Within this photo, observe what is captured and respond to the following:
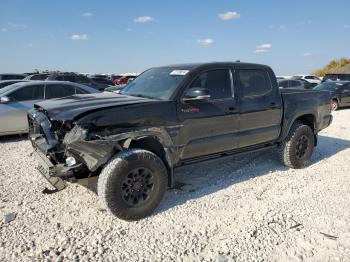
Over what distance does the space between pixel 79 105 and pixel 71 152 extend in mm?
606

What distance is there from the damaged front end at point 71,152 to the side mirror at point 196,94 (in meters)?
1.20

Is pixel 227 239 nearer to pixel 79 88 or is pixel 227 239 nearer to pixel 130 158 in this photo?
pixel 130 158

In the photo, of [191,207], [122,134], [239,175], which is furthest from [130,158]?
[239,175]

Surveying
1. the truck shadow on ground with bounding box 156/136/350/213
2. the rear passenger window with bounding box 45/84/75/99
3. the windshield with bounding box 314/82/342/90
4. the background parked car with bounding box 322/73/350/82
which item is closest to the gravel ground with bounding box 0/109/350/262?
the truck shadow on ground with bounding box 156/136/350/213

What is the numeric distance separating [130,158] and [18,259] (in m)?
1.54

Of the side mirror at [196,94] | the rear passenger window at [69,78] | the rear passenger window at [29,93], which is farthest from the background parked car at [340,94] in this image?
the side mirror at [196,94]

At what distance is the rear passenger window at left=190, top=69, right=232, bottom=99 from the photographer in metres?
5.16

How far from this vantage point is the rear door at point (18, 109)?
8555mm

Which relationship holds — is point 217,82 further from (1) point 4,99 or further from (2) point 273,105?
(1) point 4,99

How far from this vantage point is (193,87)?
496cm

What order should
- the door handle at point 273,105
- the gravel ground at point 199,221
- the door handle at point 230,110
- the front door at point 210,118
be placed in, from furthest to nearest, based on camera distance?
1. the door handle at point 273,105
2. the door handle at point 230,110
3. the front door at point 210,118
4. the gravel ground at point 199,221

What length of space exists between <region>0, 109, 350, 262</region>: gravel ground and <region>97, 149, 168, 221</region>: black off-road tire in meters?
0.16

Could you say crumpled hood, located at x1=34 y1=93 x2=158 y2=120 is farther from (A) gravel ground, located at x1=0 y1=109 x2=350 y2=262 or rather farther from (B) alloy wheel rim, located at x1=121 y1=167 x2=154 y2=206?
(A) gravel ground, located at x1=0 y1=109 x2=350 y2=262

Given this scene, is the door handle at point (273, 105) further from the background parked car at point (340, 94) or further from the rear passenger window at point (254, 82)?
the background parked car at point (340, 94)
